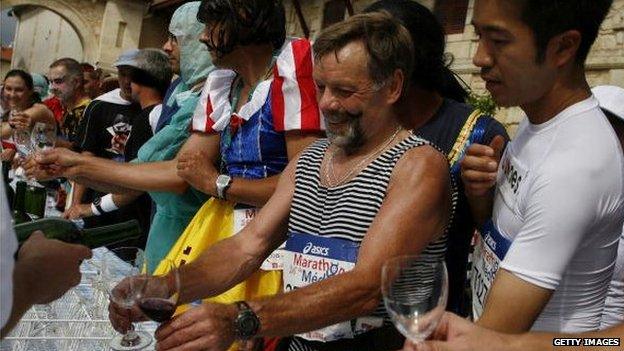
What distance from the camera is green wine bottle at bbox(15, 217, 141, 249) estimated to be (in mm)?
1965

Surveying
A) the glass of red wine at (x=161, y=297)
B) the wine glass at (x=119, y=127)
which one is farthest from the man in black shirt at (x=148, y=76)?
the glass of red wine at (x=161, y=297)

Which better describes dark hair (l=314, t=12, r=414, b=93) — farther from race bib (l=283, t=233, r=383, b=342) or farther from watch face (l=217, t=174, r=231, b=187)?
watch face (l=217, t=174, r=231, b=187)

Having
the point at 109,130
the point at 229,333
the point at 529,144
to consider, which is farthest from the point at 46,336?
the point at 109,130

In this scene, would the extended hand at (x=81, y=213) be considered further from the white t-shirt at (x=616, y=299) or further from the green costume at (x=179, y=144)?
the white t-shirt at (x=616, y=299)

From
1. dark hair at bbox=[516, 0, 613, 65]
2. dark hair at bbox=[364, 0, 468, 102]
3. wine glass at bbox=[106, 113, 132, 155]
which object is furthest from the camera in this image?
wine glass at bbox=[106, 113, 132, 155]

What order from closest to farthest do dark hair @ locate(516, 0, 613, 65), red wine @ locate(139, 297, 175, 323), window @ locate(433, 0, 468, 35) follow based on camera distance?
1. dark hair @ locate(516, 0, 613, 65)
2. red wine @ locate(139, 297, 175, 323)
3. window @ locate(433, 0, 468, 35)

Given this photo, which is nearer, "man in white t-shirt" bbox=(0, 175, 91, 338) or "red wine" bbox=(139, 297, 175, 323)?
"man in white t-shirt" bbox=(0, 175, 91, 338)

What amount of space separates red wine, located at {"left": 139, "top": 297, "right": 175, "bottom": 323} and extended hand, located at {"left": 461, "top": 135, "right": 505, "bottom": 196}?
829 millimetres

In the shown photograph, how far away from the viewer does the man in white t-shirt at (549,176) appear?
4.55 ft

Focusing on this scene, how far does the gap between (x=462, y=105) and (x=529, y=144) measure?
0.81 m

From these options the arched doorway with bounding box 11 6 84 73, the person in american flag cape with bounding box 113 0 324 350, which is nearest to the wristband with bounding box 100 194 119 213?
the person in american flag cape with bounding box 113 0 324 350

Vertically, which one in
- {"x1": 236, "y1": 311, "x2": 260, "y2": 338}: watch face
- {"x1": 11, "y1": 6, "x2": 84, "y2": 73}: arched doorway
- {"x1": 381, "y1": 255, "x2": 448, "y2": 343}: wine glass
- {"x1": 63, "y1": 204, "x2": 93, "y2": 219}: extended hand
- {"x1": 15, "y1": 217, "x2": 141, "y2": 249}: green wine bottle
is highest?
{"x1": 381, "y1": 255, "x2": 448, "y2": 343}: wine glass

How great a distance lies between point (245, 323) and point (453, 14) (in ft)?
39.5

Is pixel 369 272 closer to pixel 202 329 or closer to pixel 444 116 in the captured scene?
pixel 202 329
